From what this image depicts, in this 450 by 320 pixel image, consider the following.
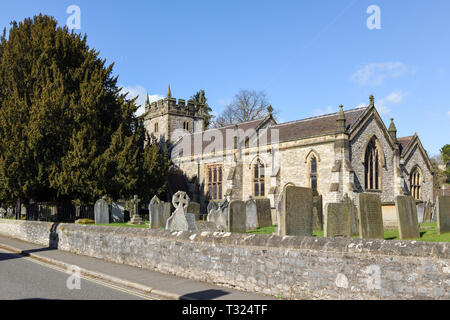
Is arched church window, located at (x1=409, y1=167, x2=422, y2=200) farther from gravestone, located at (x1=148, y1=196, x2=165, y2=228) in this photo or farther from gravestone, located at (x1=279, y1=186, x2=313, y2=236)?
gravestone, located at (x1=279, y1=186, x2=313, y2=236)

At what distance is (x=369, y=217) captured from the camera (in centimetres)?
921

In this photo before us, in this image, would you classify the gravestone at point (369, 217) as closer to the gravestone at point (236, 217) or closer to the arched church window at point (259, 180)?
the gravestone at point (236, 217)

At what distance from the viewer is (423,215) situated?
19.1m

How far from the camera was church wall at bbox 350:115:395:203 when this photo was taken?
26219 millimetres

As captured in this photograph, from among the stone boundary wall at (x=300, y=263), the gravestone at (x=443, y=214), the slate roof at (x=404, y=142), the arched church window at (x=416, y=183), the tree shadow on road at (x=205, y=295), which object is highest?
the slate roof at (x=404, y=142)

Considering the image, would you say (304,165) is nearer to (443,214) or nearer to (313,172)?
(313,172)

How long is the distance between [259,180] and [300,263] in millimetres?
23319

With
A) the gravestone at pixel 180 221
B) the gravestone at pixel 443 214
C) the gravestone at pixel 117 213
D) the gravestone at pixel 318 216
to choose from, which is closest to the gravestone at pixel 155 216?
the gravestone at pixel 180 221

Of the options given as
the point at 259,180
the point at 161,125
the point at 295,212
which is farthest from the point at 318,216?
the point at 161,125

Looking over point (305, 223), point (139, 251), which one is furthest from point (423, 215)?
point (139, 251)

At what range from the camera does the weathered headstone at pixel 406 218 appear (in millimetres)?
9570

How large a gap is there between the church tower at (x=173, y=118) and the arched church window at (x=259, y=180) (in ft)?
Answer: 51.9

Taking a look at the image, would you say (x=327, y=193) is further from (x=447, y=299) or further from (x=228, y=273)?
(x=447, y=299)
